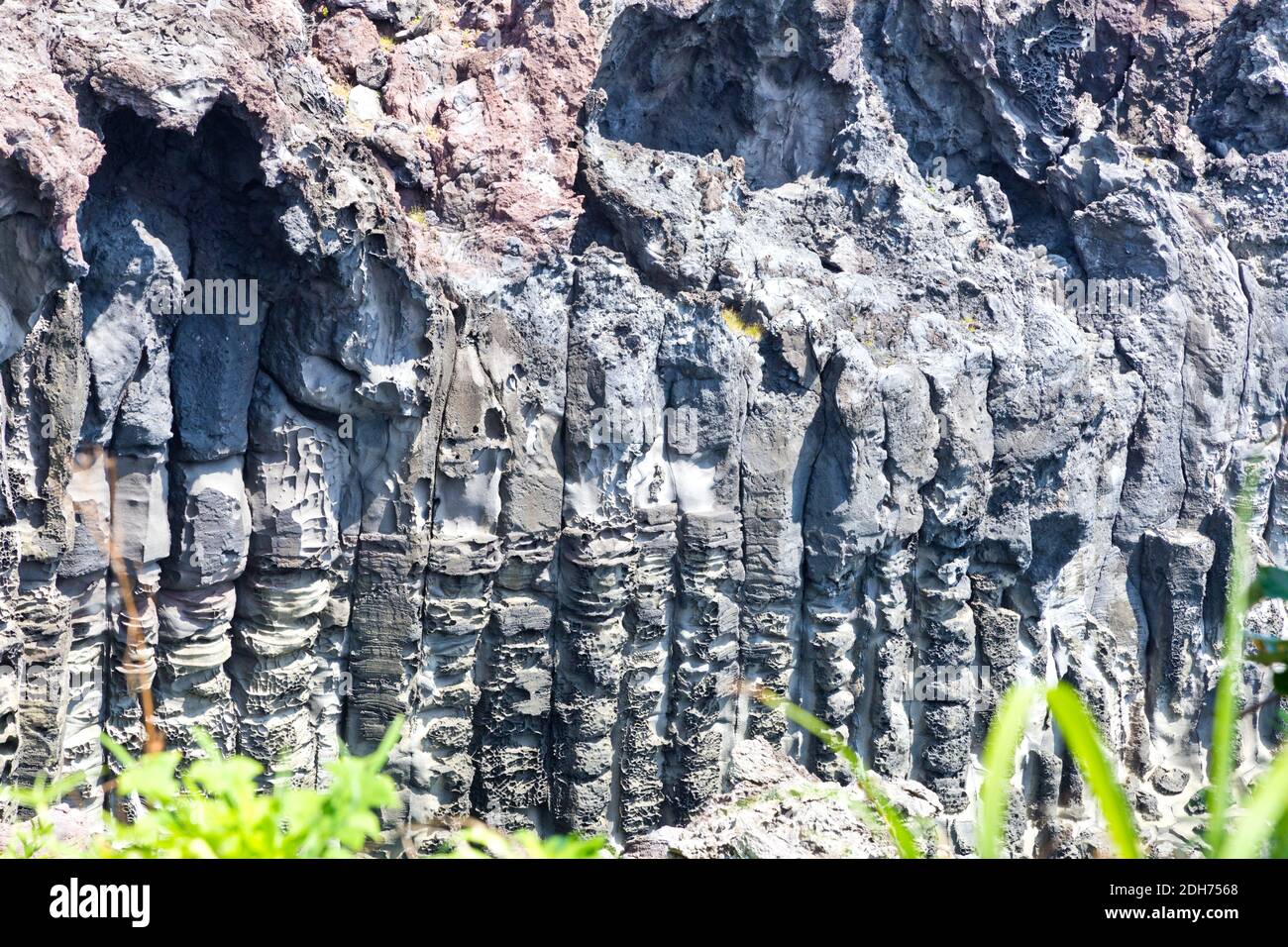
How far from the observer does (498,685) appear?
14.9 metres

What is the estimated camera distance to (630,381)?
14883 mm

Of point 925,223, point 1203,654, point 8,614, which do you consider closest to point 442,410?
point 8,614

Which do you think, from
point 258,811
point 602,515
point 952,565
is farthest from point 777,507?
point 258,811

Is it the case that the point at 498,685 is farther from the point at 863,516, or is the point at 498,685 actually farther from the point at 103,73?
the point at 103,73

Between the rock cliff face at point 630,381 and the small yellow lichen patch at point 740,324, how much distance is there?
0.08 meters

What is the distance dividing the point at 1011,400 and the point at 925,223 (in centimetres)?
272

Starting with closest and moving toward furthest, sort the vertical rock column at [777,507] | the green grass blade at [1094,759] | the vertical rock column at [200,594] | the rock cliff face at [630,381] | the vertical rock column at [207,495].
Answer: the green grass blade at [1094,759] → the rock cliff face at [630,381] → the vertical rock column at [207,495] → the vertical rock column at [200,594] → the vertical rock column at [777,507]

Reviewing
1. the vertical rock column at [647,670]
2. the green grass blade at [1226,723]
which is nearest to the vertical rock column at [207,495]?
the vertical rock column at [647,670]

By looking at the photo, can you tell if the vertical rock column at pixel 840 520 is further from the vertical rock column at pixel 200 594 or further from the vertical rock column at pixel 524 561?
the vertical rock column at pixel 200 594

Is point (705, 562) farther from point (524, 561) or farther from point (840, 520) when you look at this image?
point (524, 561)

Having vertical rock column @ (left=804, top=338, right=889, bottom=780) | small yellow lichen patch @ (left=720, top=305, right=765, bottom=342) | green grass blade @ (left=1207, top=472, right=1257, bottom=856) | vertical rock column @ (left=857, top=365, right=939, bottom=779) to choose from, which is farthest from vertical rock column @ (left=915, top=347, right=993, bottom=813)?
green grass blade @ (left=1207, top=472, right=1257, bottom=856)

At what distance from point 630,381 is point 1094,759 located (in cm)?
1263

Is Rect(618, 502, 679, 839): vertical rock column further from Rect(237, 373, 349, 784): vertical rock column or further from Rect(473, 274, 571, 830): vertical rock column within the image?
Rect(237, 373, 349, 784): vertical rock column

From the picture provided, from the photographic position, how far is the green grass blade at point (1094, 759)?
91.9 inches
